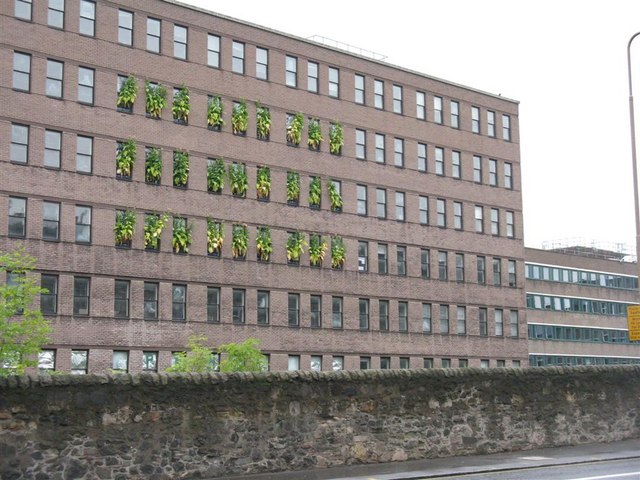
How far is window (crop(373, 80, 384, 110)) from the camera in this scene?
205 ft

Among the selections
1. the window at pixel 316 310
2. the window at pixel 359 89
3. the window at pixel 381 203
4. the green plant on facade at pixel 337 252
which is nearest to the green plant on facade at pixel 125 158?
the window at pixel 316 310

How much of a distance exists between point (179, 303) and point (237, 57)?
14773 millimetres

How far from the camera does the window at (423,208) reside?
2525 inches

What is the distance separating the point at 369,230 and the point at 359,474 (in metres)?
40.1

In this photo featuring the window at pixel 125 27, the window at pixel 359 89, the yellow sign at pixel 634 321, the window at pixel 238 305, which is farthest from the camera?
the window at pixel 359 89

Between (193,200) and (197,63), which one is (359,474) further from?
(197,63)

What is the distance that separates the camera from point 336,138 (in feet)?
195

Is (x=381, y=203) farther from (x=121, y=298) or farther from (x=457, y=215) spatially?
(x=121, y=298)

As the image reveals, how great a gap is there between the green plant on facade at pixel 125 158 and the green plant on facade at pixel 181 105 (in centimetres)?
330

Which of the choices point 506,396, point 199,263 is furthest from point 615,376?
point 199,263

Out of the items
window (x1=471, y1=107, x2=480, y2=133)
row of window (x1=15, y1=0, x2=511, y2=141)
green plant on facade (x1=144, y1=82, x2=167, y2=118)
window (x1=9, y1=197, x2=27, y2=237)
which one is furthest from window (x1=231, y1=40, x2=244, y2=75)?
window (x1=471, y1=107, x2=480, y2=133)

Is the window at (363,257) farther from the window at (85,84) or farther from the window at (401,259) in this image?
the window at (85,84)

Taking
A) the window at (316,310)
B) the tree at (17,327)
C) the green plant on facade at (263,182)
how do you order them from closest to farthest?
the tree at (17,327)
the green plant on facade at (263,182)
the window at (316,310)

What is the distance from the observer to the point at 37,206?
47781mm
